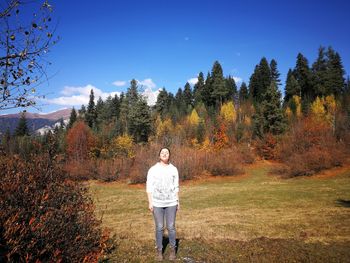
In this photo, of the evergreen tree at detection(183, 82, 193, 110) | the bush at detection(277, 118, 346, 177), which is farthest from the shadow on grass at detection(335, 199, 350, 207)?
the evergreen tree at detection(183, 82, 193, 110)

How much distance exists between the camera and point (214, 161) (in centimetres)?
3484

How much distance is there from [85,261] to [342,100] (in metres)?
65.9

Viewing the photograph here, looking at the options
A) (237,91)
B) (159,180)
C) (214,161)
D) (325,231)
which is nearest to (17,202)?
(159,180)

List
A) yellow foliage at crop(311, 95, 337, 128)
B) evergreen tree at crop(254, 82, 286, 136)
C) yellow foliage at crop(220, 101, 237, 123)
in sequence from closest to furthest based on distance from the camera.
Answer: evergreen tree at crop(254, 82, 286, 136) → yellow foliage at crop(311, 95, 337, 128) → yellow foliage at crop(220, 101, 237, 123)

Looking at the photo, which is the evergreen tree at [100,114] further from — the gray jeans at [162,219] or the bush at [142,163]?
the gray jeans at [162,219]

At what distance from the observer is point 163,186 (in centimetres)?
616

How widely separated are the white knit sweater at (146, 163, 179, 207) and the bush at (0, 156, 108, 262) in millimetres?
1539

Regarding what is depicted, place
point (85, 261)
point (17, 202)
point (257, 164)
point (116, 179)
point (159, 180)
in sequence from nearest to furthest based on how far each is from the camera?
point (17, 202) → point (85, 261) → point (159, 180) → point (116, 179) → point (257, 164)

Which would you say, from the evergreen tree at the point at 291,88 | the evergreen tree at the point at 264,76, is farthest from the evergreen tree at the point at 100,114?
the evergreen tree at the point at 291,88

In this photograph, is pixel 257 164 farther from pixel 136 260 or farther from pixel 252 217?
pixel 136 260

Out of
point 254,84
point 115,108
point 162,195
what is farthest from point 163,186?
point 115,108

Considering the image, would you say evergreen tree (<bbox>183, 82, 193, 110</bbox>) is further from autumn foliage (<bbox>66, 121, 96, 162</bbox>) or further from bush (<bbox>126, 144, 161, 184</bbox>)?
bush (<bbox>126, 144, 161, 184</bbox>)

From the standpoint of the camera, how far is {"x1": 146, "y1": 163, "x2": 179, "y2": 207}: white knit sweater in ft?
20.2

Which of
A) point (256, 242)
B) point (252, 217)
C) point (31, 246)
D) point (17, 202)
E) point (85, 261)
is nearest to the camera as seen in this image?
point (31, 246)
